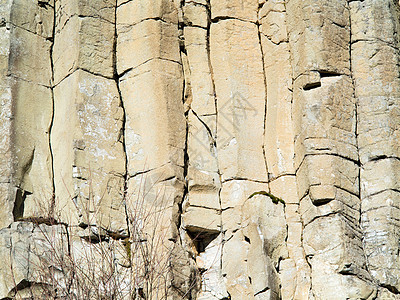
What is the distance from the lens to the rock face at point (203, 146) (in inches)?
472

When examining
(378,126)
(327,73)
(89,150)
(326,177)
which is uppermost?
(327,73)

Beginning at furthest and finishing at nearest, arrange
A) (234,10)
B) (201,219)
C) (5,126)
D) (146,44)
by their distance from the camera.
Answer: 1. (234,10)
2. (146,44)
3. (5,126)
4. (201,219)

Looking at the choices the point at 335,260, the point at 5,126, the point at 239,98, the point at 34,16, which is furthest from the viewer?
the point at 34,16

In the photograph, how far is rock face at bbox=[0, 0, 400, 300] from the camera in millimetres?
11977

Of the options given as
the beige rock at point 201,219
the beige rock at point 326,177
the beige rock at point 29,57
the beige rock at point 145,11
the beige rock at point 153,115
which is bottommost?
the beige rock at point 201,219

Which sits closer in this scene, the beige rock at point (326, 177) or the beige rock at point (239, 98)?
the beige rock at point (326, 177)

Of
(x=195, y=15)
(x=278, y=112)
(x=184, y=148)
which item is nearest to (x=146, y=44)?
(x=195, y=15)

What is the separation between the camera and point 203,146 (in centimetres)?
1302

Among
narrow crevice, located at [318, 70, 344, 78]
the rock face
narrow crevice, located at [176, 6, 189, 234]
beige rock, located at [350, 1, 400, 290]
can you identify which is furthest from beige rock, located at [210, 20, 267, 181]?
beige rock, located at [350, 1, 400, 290]

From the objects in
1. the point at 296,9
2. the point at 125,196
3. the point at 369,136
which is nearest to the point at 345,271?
the point at 369,136

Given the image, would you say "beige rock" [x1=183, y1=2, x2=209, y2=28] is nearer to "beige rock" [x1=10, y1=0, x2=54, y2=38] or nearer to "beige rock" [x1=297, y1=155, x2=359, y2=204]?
"beige rock" [x1=10, y1=0, x2=54, y2=38]

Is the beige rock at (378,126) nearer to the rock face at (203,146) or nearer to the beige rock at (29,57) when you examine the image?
the rock face at (203,146)

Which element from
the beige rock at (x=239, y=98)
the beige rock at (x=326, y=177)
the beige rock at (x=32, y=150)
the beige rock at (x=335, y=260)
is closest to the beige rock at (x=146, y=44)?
the beige rock at (x=239, y=98)

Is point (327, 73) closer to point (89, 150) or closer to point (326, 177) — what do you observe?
point (326, 177)
